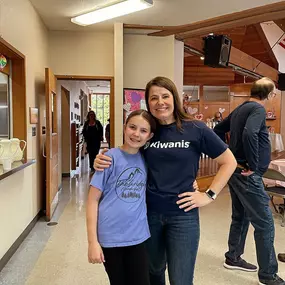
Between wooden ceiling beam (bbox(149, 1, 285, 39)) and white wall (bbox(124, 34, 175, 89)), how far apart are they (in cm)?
15

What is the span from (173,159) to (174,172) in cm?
6

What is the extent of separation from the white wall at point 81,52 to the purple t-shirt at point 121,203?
3.71 metres

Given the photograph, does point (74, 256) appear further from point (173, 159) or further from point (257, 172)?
point (173, 159)

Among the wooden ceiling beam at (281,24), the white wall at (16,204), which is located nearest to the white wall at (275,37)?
the wooden ceiling beam at (281,24)

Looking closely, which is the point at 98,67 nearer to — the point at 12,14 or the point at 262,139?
the point at 12,14

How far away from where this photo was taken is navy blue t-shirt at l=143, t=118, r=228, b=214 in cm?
150

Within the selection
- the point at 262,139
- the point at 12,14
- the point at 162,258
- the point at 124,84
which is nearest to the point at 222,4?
the point at 124,84

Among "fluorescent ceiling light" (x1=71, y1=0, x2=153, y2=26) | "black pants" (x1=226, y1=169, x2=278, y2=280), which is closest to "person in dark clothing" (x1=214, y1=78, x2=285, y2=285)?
"black pants" (x1=226, y1=169, x2=278, y2=280)

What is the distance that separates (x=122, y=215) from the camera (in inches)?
57.8

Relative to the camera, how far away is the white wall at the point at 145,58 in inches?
193

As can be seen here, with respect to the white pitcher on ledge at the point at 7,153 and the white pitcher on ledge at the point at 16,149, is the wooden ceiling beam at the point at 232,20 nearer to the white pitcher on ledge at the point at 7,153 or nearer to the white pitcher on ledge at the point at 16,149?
the white pitcher on ledge at the point at 16,149

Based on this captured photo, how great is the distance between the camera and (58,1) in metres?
3.67

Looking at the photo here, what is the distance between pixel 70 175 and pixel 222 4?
504 cm

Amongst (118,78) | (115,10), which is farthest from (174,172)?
(118,78)
